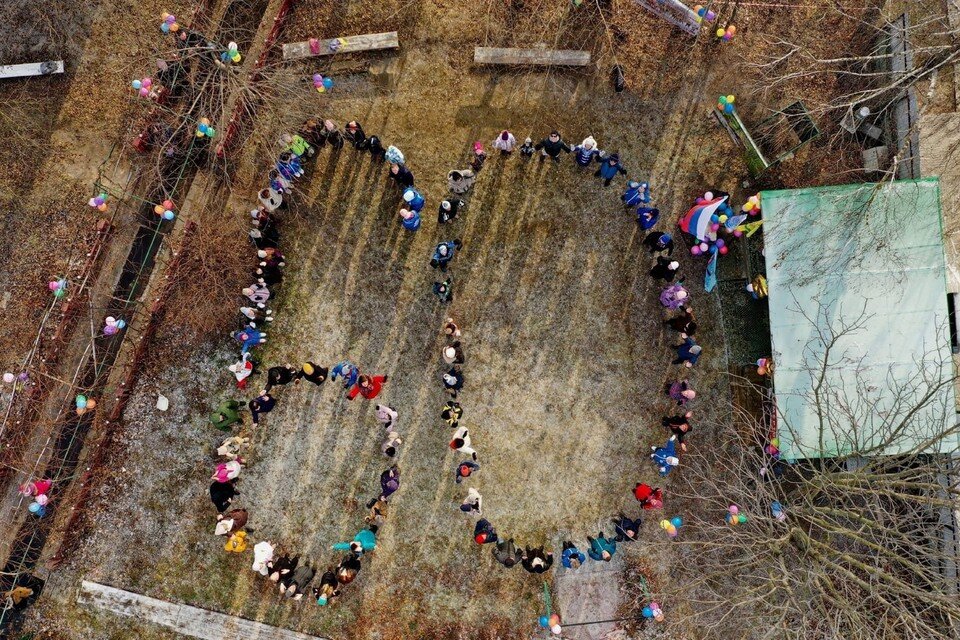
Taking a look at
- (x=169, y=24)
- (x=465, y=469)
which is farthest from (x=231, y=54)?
(x=465, y=469)

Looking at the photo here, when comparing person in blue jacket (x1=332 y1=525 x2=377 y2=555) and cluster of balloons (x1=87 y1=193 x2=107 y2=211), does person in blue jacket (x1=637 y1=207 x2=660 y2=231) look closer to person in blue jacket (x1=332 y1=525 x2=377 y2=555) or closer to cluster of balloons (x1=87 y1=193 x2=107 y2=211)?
person in blue jacket (x1=332 y1=525 x2=377 y2=555)

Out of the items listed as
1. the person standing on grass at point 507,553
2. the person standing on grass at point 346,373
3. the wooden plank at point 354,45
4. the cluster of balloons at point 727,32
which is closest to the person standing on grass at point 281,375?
the person standing on grass at point 346,373

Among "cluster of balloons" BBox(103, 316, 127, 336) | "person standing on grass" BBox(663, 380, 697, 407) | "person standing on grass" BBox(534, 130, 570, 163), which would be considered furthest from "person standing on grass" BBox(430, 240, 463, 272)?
"cluster of balloons" BBox(103, 316, 127, 336)

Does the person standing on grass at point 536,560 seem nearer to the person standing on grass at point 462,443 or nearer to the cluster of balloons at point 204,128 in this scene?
the person standing on grass at point 462,443

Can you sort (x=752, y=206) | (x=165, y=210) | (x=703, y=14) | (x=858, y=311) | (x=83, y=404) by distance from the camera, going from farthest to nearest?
(x=703, y=14), (x=83, y=404), (x=165, y=210), (x=752, y=206), (x=858, y=311)

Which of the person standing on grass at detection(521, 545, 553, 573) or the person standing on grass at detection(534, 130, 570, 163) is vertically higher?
the person standing on grass at detection(534, 130, 570, 163)

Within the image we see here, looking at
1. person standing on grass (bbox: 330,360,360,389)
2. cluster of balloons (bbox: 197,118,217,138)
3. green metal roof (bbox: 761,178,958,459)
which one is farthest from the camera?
person standing on grass (bbox: 330,360,360,389)

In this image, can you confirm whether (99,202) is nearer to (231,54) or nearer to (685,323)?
(231,54)
